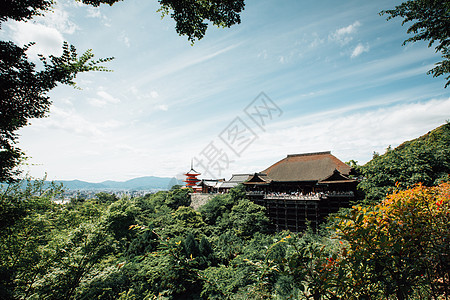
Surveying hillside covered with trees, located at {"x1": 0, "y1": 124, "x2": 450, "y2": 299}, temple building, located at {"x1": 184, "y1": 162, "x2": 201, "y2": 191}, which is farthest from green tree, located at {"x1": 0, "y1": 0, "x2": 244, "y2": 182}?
temple building, located at {"x1": 184, "y1": 162, "x2": 201, "y2": 191}

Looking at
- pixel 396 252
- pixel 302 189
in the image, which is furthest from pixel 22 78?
pixel 302 189

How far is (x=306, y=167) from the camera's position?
770 inches

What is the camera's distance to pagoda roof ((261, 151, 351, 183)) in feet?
57.8

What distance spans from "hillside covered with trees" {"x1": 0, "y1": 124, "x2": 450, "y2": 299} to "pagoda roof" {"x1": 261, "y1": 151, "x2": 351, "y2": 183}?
3.68 meters

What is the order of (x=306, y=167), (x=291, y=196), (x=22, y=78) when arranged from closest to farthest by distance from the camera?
(x=22, y=78) → (x=291, y=196) → (x=306, y=167)

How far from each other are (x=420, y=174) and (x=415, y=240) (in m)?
13.1

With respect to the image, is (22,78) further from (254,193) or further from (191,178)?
(191,178)

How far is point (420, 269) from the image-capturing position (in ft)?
5.72

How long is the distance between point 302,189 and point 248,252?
33.9ft

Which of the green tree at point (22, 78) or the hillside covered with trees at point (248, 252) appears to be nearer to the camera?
the hillside covered with trees at point (248, 252)

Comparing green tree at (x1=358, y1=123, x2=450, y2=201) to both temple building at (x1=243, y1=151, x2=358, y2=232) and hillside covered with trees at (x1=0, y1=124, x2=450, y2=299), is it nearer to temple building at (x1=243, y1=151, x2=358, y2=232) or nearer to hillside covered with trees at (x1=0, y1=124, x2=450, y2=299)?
hillside covered with trees at (x1=0, y1=124, x2=450, y2=299)

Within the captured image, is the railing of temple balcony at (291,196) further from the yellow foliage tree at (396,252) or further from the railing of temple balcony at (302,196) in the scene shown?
the yellow foliage tree at (396,252)

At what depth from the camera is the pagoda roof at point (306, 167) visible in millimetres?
17625

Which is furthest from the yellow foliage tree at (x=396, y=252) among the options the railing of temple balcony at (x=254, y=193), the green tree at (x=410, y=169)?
the railing of temple balcony at (x=254, y=193)
